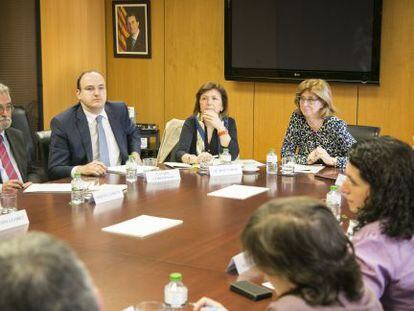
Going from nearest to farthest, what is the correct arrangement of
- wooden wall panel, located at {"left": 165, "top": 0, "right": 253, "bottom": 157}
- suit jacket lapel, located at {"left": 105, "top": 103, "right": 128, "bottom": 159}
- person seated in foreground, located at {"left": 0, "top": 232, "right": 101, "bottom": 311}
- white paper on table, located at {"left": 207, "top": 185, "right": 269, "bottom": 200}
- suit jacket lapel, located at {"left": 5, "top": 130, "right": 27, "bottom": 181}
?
person seated in foreground, located at {"left": 0, "top": 232, "right": 101, "bottom": 311}, white paper on table, located at {"left": 207, "top": 185, "right": 269, "bottom": 200}, suit jacket lapel, located at {"left": 5, "top": 130, "right": 27, "bottom": 181}, suit jacket lapel, located at {"left": 105, "top": 103, "right": 128, "bottom": 159}, wooden wall panel, located at {"left": 165, "top": 0, "right": 253, "bottom": 157}

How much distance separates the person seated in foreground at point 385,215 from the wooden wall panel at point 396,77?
160 inches

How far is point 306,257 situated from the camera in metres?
1.42

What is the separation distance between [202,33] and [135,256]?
493 cm

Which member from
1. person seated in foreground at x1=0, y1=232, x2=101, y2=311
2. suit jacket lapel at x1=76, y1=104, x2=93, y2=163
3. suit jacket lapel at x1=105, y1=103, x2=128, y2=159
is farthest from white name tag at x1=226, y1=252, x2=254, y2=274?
suit jacket lapel at x1=105, y1=103, x2=128, y2=159

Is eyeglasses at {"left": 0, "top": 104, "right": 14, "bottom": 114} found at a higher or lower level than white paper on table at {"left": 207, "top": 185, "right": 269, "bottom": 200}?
higher

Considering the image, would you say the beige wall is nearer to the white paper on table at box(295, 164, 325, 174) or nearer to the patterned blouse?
the patterned blouse

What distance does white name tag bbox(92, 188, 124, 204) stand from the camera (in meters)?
3.23

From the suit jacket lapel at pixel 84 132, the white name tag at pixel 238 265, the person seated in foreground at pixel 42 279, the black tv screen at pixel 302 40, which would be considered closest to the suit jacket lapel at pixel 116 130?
the suit jacket lapel at pixel 84 132

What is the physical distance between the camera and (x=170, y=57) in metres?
7.29

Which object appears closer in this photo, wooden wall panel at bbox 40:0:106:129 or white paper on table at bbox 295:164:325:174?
white paper on table at bbox 295:164:325:174

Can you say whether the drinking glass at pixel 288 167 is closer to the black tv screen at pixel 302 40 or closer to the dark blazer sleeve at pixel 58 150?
the dark blazer sleeve at pixel 58 150

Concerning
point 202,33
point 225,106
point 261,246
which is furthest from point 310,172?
point 202,33

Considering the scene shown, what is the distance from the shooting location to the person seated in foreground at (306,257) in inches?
56.1

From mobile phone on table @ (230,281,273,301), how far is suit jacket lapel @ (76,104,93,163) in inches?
99.2
